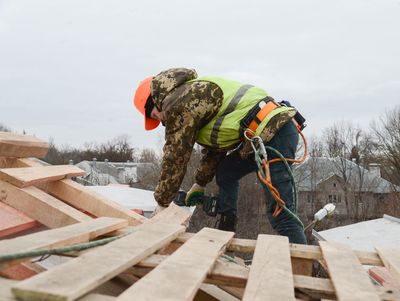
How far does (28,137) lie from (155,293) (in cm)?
254

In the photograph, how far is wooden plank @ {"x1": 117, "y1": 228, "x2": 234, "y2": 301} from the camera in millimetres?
1268

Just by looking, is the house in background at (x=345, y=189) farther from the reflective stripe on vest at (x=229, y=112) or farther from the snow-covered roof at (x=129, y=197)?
the reflective stripe on vest at (x=229, y=112)

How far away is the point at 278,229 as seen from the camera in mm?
3582

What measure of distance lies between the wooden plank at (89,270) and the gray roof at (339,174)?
117 feet

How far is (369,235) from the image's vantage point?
368 inches

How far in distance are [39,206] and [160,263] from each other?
128cm

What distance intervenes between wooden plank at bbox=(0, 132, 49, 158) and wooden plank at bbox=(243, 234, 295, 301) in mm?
1987

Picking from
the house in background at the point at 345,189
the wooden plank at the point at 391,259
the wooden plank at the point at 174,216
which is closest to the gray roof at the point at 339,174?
the house in background at the point at 345,189

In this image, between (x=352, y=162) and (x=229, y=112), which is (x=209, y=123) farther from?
(x=352, y=162)

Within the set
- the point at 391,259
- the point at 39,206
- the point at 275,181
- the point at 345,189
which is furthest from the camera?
the point at 345,189

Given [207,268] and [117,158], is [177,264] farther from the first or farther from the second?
[117,158]

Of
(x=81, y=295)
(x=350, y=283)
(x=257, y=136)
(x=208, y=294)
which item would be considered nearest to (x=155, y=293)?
(x=81, y=295)

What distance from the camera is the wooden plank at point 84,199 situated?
2.93m

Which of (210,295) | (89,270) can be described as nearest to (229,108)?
(210,295)
